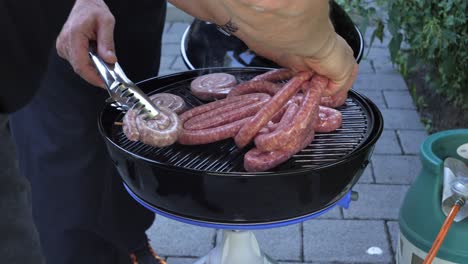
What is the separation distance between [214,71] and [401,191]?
173cm

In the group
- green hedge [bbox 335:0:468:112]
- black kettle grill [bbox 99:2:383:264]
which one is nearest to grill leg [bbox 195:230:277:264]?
black kettle grill [bbox 99:2:383:264]

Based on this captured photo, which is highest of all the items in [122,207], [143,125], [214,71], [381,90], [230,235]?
[143,125]

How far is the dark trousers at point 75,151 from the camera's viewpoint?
2.45m

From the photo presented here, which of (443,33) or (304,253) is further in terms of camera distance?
(443,33)

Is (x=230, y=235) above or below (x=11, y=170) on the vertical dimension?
below

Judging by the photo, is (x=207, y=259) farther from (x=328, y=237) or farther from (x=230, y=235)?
(x=328, y=237)

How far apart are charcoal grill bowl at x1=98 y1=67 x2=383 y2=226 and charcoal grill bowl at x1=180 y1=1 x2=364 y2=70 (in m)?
1.09

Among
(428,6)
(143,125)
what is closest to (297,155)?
(143,125)

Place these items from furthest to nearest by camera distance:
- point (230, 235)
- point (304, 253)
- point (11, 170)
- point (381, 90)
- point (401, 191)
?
point (381, 90) → point (401, 191) → point (304, 253) → point (230, 235) → point (11, 170)

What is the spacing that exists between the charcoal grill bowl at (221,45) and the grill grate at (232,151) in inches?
33.8

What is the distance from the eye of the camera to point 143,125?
1669mm

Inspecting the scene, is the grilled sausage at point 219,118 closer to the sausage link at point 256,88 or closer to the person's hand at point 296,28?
the sausage link at point 256,88

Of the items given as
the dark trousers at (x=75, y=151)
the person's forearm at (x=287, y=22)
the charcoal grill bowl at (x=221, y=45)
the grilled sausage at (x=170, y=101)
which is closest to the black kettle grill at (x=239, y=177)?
the grilled sausage at (x=170, y=101)

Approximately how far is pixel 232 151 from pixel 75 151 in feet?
3.15
